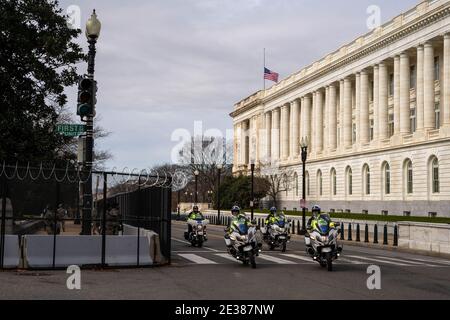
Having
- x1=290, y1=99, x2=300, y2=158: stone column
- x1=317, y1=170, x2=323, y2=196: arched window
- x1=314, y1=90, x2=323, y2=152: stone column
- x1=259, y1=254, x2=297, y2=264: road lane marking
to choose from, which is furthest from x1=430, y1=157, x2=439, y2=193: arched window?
x1=259, y1=254, x2=297, y2=264: road lane marking

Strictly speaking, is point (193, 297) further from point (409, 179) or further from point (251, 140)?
point (251, 140)

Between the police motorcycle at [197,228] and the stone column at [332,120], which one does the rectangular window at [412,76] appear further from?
the police motorcycle at [197,228]

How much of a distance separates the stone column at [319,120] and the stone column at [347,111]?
8907 millimetres

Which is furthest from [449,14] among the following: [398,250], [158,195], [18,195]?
[18,195]

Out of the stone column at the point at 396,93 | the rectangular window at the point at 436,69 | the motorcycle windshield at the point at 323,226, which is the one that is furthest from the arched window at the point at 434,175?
the motorcycle windshield at the point at 323,226

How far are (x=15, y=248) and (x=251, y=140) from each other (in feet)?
325

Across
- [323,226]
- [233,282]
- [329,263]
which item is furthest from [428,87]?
[233,282]

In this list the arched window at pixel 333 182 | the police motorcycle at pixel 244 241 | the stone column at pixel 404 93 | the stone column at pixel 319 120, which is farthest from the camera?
the stone column at pixel 319 120

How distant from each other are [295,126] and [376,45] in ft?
93.5

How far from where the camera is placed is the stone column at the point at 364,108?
7525 cm

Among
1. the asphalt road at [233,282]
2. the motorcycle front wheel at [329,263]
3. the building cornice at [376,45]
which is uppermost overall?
the building cornice at [376,45]

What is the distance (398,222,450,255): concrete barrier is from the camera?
27.8 meters

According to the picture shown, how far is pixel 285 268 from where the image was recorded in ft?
60.9
